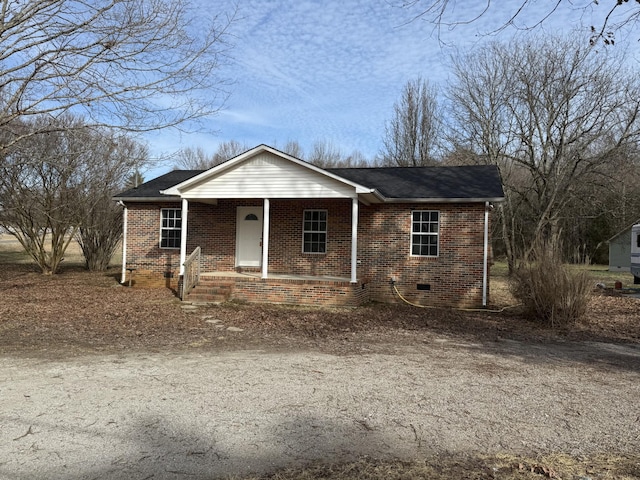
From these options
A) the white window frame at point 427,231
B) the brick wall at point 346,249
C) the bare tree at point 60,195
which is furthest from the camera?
the bare tree at point 60,195

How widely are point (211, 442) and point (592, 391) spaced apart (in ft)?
14.1

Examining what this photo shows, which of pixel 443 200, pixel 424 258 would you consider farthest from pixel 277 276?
pixel 443 200

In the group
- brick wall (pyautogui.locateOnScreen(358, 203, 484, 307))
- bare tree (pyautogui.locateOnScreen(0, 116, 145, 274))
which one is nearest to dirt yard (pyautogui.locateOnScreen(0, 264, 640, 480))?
brick wall (pyautogui.locateOnScreen(358, 203, 484, 307))

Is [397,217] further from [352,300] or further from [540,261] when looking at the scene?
[540,261]

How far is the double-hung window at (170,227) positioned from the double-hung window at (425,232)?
26.0 ft

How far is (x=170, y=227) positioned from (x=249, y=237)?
295 cm

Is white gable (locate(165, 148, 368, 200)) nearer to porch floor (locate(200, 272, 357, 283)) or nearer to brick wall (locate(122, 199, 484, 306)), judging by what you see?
brick wall (locate(122, 199, 484, 306))

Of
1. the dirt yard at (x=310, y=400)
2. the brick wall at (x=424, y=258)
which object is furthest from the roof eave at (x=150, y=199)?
the dirt yard at (x=310, y=400)

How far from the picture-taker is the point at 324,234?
15484 millimetres

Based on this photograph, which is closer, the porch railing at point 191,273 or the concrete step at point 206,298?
the concrete step at point 206,298

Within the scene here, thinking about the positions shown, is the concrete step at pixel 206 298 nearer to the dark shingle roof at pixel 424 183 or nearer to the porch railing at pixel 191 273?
the porch railing at pixel 191 273

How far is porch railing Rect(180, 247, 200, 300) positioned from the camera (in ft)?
45.1

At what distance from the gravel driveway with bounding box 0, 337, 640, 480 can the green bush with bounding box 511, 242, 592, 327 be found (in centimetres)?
333

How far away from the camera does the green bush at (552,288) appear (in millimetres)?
10469
